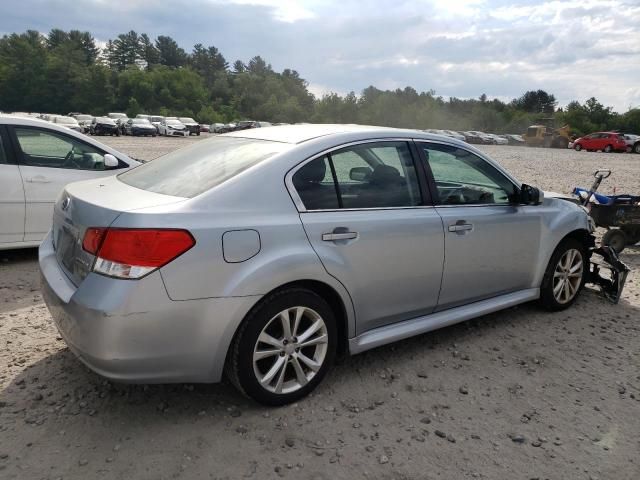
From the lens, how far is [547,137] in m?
47.6

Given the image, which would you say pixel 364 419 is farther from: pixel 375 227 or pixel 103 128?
pixel 103 128

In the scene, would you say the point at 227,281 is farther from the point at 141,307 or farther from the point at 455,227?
the point at 455,227

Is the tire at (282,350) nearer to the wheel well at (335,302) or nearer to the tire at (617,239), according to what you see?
the wheel well at (335,302)

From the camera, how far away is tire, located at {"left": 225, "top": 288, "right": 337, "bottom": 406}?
286 cm

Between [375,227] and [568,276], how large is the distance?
7.86 ft

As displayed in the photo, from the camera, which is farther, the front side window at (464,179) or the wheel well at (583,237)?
the wheel well at (583,237)

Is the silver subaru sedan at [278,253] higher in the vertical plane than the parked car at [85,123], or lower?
higher

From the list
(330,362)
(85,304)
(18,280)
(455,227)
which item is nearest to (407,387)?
(330,362)

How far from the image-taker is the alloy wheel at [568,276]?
468 centimetres

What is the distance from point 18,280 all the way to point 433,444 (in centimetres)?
424

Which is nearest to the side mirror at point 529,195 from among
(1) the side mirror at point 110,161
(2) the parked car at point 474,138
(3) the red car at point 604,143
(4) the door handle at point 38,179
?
(1) the side mirror at point 110,161

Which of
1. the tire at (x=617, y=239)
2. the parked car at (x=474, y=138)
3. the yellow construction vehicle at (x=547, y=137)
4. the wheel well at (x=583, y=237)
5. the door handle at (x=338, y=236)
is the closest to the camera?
the door handle at (x=338, y=236)

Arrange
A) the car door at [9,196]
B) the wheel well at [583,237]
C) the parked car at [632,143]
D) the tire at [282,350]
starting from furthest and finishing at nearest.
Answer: the parked car at [632,143] → the car door at [9,196] → the wheel well at [583,237] → the tire at [282,350]

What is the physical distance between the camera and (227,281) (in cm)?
272
